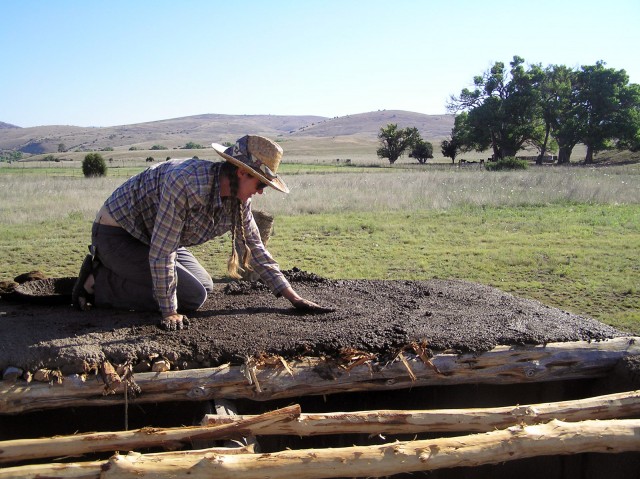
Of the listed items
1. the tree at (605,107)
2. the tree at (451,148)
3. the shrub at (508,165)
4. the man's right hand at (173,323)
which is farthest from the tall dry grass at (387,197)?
the tree at (451,148)

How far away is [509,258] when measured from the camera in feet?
28.8

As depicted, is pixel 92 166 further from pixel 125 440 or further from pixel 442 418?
pixel 442 418

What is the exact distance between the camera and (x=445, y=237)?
10.7 m

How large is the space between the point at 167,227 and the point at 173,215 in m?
0.08

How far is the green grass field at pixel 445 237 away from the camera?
7.71 meters

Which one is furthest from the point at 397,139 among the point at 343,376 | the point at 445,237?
the point at 343,376

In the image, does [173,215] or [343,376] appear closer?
[343,376]

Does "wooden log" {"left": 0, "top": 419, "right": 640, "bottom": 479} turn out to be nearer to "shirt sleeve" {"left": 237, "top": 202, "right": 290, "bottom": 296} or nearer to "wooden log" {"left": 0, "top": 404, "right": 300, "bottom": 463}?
"wooden log" {"left": 0, "top": 404, "right": 300, "bottom": 463}

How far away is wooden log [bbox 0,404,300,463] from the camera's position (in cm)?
286

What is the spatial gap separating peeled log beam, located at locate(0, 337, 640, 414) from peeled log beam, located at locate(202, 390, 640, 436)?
30 cm

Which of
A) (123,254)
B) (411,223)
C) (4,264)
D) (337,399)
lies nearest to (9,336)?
(123,254)

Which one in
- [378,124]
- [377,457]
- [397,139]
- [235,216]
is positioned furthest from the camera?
[378,124]

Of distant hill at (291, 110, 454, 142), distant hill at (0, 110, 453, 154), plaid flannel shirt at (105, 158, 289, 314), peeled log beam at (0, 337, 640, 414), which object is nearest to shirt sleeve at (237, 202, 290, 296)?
plaid flannel shirt at (105, 158, 289, 314)

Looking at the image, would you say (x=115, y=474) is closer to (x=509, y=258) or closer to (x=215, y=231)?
(x=215, y=231)
